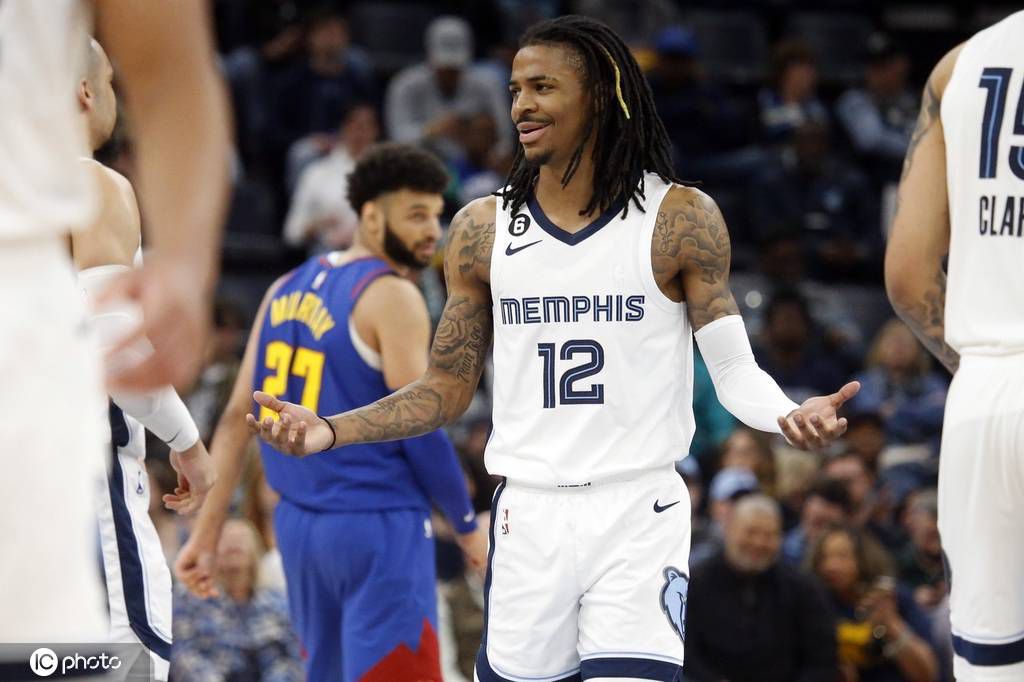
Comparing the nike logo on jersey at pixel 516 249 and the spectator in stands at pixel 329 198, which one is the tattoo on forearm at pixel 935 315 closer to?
the nike logo on jersey at pixel 516 249

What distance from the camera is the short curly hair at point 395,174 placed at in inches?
245

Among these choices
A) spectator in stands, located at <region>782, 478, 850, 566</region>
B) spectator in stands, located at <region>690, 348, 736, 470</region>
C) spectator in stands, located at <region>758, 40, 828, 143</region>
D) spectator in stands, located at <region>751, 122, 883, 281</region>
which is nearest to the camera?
spectator in stands, located at <region>782, 478, 850, 566</region>

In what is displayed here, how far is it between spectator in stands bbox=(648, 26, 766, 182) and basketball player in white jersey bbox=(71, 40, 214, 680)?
7857mm

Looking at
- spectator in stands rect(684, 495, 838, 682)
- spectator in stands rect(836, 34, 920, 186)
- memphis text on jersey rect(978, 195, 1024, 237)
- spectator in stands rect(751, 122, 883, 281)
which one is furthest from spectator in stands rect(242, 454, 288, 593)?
spectator in stands rect(836, 34, 920, 186)

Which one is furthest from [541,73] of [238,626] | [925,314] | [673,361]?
[238,626]

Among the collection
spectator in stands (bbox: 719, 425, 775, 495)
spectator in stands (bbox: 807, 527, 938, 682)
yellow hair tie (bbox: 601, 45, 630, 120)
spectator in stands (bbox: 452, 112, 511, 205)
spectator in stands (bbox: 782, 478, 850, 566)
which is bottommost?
spectator in stands (bbox: 807, 527, 938, 682)

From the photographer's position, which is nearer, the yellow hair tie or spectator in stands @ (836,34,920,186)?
A: the yellow hair tie

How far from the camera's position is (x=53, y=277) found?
7.49ft

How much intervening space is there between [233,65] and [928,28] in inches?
283

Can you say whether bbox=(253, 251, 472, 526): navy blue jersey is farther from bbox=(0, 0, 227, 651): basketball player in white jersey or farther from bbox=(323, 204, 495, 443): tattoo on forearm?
bbox=(0, 0, 227, 651): basketball player in white jersey

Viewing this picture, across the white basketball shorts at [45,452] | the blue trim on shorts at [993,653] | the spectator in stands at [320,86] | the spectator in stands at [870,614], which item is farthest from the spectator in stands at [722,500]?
the white basketball shorts at [45,452]

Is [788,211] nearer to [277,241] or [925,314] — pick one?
[277,241]

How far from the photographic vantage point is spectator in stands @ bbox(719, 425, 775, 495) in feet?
31.4

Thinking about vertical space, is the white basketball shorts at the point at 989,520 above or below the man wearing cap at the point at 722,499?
above
